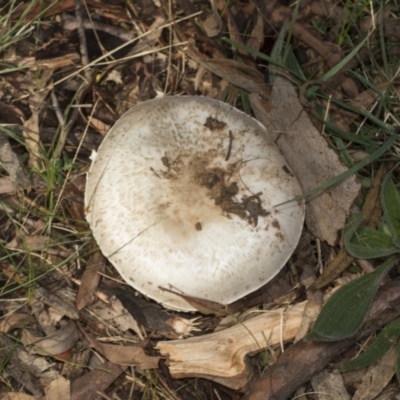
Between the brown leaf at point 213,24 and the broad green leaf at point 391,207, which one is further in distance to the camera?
the brown leaf at point 213,24

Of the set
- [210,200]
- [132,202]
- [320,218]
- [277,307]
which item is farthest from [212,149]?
[277,307]

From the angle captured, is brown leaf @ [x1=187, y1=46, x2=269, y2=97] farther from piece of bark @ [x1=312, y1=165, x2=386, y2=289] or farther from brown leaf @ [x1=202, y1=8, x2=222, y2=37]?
piece of bark @ [x1=312, y1=165, x2=386, y2=289]

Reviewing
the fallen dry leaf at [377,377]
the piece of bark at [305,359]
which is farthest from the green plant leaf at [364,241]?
the fallen dry leaf at [377,377]

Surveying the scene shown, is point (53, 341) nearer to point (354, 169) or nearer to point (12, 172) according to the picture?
point (12, 172)

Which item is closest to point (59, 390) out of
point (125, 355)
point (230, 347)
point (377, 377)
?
point (125, 355)

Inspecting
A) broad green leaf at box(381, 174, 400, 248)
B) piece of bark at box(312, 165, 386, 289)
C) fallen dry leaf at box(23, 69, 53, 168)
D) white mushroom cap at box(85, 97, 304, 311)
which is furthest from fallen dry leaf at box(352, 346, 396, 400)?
fallen dry leaf at box(23, 69, 53, 168)

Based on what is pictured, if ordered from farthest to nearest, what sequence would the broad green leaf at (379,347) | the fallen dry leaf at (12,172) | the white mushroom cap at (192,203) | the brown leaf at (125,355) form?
the fallen dry leaf at (12,172)
the brown leaf at (125,355)
the broad green leaf at (379,347)
the white mushroom cap at (192,203)

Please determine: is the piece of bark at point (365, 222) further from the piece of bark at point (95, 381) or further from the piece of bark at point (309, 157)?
the piece of bark at point (95, 381)
